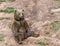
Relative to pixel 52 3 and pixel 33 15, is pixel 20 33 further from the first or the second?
pixel 52 3

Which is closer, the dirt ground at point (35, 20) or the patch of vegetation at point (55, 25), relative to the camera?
the dirt ground at point (35, 20)

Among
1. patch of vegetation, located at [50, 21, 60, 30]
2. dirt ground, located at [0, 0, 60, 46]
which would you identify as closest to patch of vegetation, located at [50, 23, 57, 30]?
patch of vegetation, located at [50, 21, 60, 30]

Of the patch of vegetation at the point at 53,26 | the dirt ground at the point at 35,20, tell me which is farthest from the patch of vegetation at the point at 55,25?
the dirt ground at the point at 35,20

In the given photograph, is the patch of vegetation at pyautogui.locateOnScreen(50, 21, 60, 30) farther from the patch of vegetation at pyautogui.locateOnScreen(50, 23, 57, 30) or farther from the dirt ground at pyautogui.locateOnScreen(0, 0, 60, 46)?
the dirt ground at pyautogui.locateOnScreen(0, 0, 60, 46)

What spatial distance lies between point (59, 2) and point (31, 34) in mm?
2201

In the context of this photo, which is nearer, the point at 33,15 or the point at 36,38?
the point at 36,38

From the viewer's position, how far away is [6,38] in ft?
30.5

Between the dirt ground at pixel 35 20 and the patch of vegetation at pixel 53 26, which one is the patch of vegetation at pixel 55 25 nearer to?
the patch of vegetation at pixel 53 26

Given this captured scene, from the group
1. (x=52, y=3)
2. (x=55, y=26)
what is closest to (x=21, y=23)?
(x=55, y=26)

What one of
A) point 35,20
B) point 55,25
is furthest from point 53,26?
point 35,20

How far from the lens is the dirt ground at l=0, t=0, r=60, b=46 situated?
8.93 metres

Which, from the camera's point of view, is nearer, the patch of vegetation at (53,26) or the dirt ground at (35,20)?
the dirt ground at (35,20)

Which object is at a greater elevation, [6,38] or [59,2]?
[59,2]

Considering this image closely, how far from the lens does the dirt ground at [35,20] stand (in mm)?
8930
